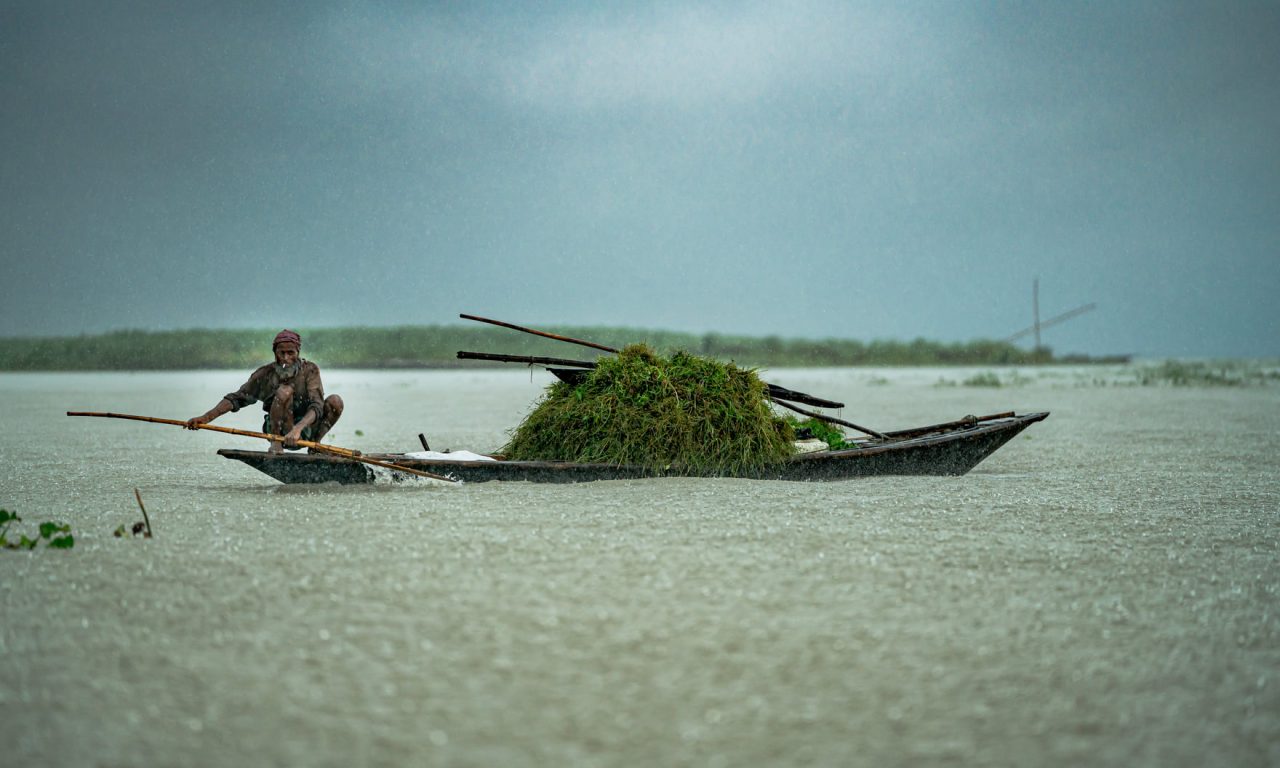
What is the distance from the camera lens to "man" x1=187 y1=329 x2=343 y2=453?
25.5 ft

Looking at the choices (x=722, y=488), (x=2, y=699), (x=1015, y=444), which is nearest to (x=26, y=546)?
(x=2, y=699)

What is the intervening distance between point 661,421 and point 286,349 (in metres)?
3.02

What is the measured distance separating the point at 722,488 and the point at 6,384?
30.7 metres

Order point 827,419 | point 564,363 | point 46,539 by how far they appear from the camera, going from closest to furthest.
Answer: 1. point 46,539
2. point 564,363
3. point 827,419

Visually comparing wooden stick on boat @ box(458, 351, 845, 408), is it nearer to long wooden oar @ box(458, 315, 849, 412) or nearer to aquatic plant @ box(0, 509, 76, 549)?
long wooden oar @ box(458, 315, 849, 412)

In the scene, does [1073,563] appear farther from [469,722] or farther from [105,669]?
[105,669]

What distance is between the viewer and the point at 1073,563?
511 cm

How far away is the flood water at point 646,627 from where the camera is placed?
2.90 metres

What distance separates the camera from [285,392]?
25.6 feet

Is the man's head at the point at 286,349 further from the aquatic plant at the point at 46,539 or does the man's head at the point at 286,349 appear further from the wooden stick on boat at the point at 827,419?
the wooden stick on boat at the point at 827,419

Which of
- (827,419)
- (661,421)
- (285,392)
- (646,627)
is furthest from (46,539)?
(827,419)

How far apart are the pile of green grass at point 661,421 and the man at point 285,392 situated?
166 cm

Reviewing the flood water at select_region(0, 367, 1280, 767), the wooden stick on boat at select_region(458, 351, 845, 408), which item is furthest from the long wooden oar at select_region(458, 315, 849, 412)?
the flood water at select_region(0, 367, 1280, 767)

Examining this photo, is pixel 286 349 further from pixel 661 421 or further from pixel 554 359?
pixel 661 421
